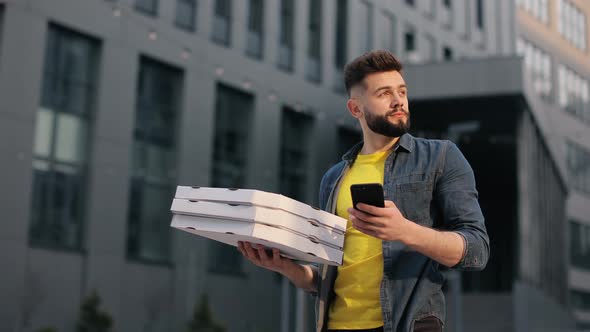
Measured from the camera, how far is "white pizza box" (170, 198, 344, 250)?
2.90 metres

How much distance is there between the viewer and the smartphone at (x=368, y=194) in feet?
8.41

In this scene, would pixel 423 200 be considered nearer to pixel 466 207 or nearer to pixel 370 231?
pixel 466 207

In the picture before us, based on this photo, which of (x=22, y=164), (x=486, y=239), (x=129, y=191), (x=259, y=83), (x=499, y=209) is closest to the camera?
(x=486, y=239)

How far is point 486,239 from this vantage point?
300 cm

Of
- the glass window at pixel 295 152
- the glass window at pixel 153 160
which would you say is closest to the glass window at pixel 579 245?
the glass window at pixel 295 152

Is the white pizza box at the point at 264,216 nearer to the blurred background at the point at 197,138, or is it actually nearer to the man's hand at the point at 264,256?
the man's hand at the point at 264,256

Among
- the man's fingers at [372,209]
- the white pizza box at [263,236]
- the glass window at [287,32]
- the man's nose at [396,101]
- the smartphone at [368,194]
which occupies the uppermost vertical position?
the glass window at [287,32]

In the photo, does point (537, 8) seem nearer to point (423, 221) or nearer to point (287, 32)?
point (287, 32)

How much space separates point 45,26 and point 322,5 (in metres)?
12.8

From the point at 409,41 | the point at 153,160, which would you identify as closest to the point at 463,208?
the point at 153,160

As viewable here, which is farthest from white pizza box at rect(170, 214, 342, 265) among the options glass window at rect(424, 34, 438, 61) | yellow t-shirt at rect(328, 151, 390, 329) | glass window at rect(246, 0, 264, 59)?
glass window at rect(424, 34, 438, 61)

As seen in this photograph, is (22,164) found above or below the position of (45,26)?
below

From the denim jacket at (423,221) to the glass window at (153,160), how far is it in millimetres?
22711

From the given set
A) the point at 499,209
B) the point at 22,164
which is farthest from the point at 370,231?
the point at 499,209
